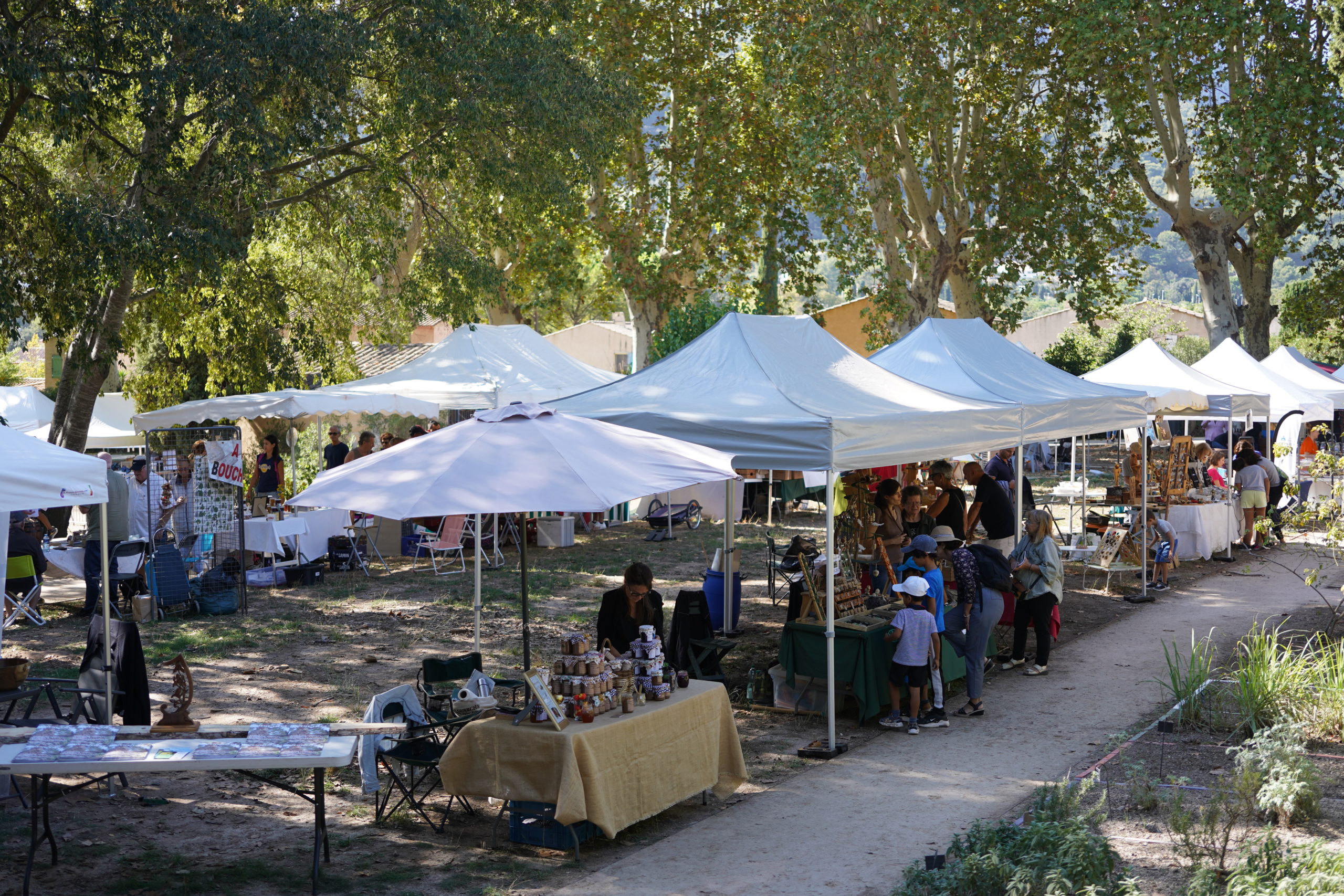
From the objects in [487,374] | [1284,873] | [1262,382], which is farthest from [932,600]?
[1262,382]

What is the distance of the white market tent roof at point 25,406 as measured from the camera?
2342 cm

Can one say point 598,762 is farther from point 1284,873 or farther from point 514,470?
point 1284,873

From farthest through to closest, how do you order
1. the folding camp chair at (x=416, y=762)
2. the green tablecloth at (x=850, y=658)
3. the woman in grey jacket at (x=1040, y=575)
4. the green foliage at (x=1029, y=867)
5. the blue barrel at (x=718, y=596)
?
1. the blue barrel at (x=718, y=596)
2. the woman in grey jacket at (x=1040, y=575)
3. the green tablecloth at (x=850, y=658)
4. the folding camp chair at (x=416, y=762)
5. the green foliage at (x=1029, y=867)

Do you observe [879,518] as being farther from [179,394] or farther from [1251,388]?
[179,394]

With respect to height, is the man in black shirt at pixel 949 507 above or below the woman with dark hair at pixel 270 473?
below

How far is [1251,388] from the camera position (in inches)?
786

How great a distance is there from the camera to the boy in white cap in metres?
8.08

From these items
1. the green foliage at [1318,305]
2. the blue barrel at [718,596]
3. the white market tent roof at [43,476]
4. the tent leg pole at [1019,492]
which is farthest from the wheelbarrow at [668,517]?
the green foliage at [1318,305]

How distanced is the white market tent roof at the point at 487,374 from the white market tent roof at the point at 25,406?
8.93 meters

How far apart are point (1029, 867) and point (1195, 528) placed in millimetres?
12714

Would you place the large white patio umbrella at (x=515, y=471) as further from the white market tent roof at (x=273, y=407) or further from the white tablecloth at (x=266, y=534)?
the white market tent roof at (x=273, y=407)

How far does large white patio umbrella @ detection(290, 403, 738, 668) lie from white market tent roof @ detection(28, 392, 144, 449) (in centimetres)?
1774

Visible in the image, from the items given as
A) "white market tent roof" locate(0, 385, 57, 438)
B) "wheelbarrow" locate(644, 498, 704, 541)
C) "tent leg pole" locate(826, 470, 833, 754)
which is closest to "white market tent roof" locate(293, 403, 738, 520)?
"tent leg pole" locate(826, 470, 833, 754)

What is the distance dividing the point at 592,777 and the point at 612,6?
2329 cm
